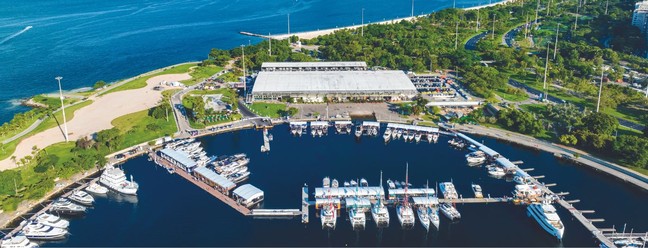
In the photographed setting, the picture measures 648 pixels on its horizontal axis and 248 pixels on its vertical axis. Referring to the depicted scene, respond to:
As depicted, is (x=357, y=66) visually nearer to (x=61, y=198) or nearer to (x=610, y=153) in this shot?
(x=610, y=153)

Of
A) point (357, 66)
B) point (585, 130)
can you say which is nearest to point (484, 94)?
point (585, 130)

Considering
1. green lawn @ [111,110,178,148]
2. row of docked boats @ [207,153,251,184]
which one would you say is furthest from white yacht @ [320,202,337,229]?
green lawn @ [111,110,178,148]

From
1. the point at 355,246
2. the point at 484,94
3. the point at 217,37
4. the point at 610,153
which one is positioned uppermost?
the point at 217,37

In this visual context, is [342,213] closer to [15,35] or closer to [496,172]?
[496,172]

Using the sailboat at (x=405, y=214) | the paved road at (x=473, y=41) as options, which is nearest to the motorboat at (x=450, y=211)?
the sailboat at (x=405, y=214)

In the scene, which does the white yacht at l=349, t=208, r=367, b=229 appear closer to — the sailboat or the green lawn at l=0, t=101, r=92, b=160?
the sailboat

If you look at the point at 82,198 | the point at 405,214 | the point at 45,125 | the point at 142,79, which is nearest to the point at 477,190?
the point at 405,214
